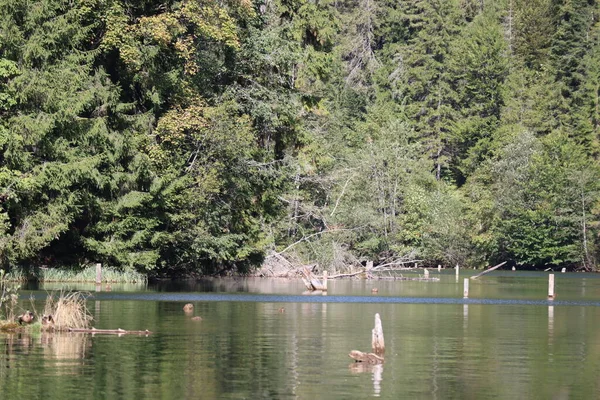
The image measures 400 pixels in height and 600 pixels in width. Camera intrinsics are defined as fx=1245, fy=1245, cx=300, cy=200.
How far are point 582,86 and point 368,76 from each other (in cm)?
2544

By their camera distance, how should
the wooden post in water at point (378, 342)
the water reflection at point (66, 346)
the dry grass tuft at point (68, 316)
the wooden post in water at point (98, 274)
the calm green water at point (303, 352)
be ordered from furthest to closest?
the wooden post in water at point (98, 274), the dry grass tuft at point (68, 316), the wooden post in water at point (378, 342), the water reflection at point (66, 346), the calm green water at point (303, 352)

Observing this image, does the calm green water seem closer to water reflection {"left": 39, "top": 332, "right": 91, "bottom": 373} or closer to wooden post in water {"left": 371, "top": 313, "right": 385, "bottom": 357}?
water reflection {"left": 39, "top": 332, "right": 91, "bottom": 373}

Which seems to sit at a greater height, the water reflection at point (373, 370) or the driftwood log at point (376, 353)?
the driftwood log at point (376, 353)

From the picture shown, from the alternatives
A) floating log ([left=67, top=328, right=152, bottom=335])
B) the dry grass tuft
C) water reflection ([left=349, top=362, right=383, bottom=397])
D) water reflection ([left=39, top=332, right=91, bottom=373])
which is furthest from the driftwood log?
the dry grass tuft

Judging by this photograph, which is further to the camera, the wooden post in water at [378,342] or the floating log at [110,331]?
the floating log at [110,331]

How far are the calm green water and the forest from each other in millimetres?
8472

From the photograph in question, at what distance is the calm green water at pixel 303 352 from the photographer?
2520 centimetres

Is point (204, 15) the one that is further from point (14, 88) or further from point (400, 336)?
point (400, 336)

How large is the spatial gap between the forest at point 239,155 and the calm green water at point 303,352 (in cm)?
847

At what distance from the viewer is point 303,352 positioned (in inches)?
1260

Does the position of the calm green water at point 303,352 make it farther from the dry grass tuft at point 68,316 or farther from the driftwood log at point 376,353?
the dry grass tuft at point 68,316

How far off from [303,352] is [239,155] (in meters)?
36.5

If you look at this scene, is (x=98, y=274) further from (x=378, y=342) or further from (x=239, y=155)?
(x=378, y=342)

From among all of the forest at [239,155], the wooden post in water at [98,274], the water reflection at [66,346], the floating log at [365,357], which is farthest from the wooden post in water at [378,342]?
the wooden post in water at [98,274]
